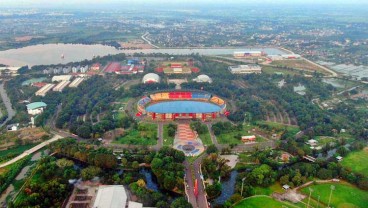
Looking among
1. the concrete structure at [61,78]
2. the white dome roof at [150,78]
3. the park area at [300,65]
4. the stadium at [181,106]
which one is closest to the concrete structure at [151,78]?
the white dome roof at [150,78]

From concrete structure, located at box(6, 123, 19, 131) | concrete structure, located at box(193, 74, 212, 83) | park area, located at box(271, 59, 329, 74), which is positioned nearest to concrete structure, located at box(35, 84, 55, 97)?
concrete structure, located at box(6, 123, 19, 131)

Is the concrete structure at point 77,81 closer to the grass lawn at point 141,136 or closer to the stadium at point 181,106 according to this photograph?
the stadium at point 181,106

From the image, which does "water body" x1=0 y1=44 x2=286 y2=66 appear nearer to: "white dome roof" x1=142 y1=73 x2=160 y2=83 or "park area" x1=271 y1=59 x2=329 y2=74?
"park area" x1=271 y1=59 x2=329 y2=74

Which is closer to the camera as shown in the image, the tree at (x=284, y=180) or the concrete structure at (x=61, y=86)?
the tree at (x=284, y=180)

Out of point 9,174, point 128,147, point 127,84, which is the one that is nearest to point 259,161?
point 128,147

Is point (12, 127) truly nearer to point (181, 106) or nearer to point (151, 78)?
point (181, 106)

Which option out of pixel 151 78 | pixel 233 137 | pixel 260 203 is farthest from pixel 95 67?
pixel 260 203

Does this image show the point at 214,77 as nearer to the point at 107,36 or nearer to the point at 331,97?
the point at 331,97
